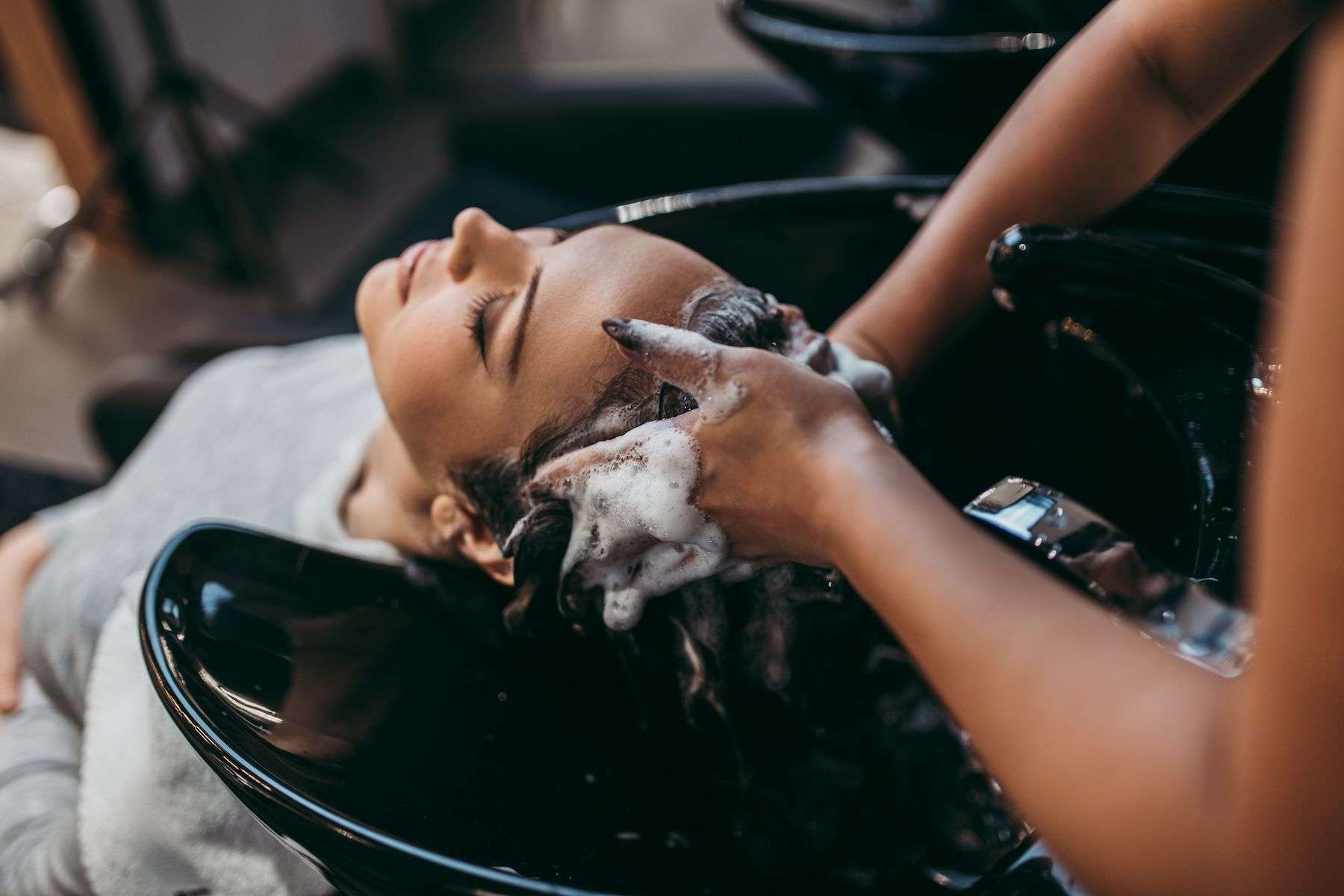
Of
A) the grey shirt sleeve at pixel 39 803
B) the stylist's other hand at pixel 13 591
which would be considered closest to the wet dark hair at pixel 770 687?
the grey shirt sleeve at pixel 39 803

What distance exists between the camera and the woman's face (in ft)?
2.52

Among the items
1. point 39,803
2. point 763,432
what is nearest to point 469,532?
point 763,432

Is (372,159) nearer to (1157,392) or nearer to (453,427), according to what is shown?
(453,427)

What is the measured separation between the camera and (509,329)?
2.56 ft

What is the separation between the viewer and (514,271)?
2.66ft

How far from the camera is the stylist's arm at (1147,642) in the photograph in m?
0.32

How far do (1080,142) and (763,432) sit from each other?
0.43 meters

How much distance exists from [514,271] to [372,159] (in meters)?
2.46

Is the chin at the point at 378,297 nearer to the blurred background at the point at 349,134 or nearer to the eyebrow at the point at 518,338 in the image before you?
the eyebrow at the point at 518,338

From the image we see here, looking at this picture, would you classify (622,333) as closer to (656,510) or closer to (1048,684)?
(656,510)

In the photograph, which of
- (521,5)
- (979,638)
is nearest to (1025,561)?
(979,638)

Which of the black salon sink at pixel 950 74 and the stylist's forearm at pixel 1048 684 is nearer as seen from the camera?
the stylist's forearm at pixel 1048 684

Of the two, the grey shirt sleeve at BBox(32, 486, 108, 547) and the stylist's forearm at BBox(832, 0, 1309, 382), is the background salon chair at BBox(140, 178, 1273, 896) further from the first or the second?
the grey shirt sleeve at BBox(32, 486, 108, 547)

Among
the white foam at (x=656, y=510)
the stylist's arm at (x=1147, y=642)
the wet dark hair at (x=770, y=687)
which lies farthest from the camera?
the wet dark hair at (x=770, y=687)
